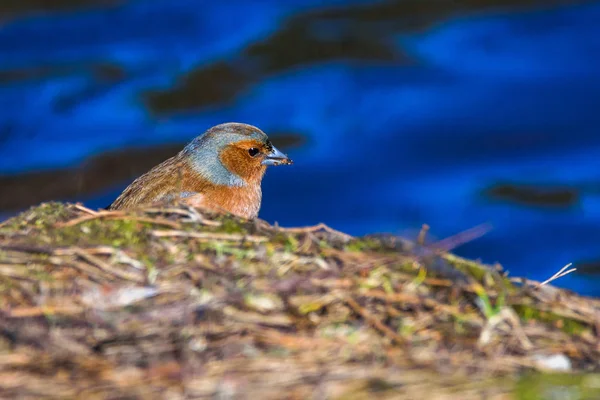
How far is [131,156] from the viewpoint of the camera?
17.7m

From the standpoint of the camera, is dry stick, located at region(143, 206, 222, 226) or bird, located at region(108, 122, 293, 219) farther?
bird, located at region(108, 122, 293, 219)

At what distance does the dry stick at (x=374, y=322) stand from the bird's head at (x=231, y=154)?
3.94 meters

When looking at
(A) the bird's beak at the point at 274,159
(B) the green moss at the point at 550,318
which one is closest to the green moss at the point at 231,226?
(B) the green moss at the point at 550,318

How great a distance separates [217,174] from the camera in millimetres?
8516

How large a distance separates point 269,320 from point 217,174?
13.4 ft

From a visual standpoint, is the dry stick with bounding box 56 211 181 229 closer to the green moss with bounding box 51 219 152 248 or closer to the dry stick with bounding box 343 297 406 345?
the green moss with bounding box 51 219 152 248

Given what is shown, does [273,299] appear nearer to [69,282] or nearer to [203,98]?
[69,282]

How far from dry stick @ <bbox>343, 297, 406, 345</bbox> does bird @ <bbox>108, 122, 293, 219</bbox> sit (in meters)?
3.56

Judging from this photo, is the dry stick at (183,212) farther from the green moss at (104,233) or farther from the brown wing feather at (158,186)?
the brown wing feather at (158,186)

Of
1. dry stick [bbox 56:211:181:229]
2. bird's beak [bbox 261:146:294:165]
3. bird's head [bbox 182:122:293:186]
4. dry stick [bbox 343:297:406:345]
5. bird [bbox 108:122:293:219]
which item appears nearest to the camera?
dry stick [bbox 343:297:406:345]

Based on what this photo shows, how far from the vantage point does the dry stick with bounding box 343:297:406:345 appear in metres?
4.52

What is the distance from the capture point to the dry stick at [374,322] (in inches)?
178

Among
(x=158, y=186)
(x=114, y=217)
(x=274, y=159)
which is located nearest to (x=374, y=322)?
(x=114, y=217)

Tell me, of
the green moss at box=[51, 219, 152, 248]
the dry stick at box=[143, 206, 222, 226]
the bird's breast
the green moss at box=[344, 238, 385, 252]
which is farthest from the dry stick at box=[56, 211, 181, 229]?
the bird's breast
